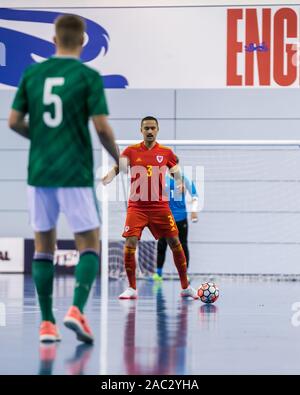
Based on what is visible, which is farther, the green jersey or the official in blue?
the official in blue

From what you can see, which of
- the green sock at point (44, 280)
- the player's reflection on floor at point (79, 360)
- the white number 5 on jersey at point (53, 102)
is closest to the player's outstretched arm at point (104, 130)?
the white number 5 on jersey at point (53, 102)

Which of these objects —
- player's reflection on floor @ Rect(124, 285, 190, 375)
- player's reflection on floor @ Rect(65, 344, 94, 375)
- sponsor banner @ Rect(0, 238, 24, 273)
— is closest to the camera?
player's reflection on floor @ Rect(65, 344, 94, 375)

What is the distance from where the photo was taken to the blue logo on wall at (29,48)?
1441 cm

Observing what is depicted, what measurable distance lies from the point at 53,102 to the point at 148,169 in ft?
14.2

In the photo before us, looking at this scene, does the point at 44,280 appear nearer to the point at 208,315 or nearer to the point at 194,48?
the point at 208,315

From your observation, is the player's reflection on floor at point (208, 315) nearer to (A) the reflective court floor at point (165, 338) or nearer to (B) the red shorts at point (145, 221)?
(A) the reflective court floor at point (165, 338)

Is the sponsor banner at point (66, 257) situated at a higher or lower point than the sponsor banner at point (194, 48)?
lower

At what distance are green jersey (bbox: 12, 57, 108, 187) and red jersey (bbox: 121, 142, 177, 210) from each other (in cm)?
417

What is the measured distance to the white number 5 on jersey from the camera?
522 cm

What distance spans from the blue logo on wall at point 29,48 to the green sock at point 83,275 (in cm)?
924

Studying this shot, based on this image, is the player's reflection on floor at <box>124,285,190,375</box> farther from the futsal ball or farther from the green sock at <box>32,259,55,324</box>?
the futsal ball

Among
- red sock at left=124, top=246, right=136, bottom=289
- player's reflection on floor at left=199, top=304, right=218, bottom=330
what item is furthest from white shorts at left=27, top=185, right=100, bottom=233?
red sock at left=124, top=246, right=136, bottom=289

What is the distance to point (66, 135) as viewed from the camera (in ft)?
17.1
